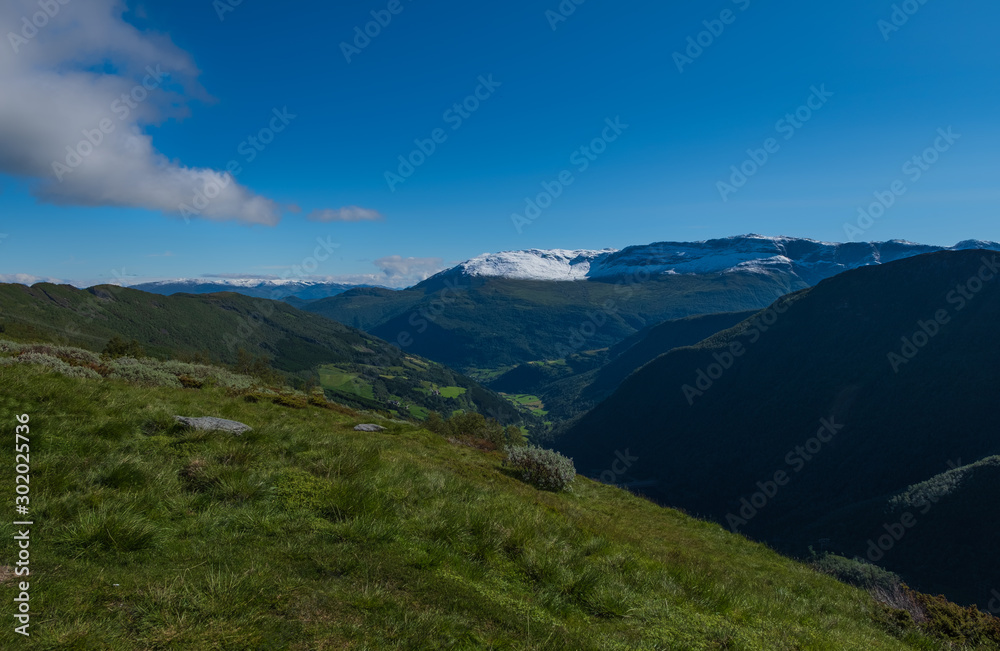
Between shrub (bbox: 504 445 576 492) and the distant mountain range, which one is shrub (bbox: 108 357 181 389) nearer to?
shrub (bbox: 504 445 576 492)

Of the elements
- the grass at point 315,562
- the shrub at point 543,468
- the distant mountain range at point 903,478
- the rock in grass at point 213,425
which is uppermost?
the rock in grass at point 213,425

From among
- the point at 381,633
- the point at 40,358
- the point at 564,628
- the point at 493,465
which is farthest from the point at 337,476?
the point at 40,358

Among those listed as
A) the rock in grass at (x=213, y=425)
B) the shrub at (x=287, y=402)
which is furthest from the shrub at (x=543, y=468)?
the rock in grass at (x=213, y=425)

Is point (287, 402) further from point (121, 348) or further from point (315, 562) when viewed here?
point (121, 348)

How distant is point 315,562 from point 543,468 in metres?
15.1

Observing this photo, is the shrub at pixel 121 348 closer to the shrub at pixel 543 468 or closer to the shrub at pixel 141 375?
the shrub at pixel 141 375

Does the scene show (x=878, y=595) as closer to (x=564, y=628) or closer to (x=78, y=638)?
(x=564, y=628)

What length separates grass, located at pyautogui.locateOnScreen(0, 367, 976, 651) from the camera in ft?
16.7

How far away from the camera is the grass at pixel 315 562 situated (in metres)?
5.08

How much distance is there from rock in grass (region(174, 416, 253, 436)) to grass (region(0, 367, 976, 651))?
0.99ft

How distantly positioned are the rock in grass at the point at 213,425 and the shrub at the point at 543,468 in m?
12.2

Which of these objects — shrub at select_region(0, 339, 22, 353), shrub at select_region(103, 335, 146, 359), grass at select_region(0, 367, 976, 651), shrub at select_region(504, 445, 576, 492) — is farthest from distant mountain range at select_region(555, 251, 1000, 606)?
shrub at select_region(0, 339, 22, 353)

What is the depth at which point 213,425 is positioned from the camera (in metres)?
11.6

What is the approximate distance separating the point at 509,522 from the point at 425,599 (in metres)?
3.18
